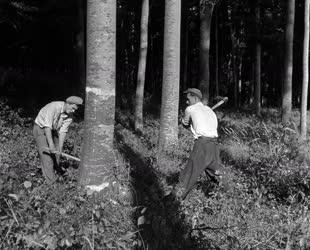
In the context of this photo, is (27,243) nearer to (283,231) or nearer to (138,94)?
(283,231)

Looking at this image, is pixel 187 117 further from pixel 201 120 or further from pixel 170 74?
pixel 170 74

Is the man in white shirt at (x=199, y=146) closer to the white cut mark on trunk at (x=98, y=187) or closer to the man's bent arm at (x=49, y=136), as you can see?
the white cut mark on trunk at (x=98, y=187)

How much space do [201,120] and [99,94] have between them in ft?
6.67

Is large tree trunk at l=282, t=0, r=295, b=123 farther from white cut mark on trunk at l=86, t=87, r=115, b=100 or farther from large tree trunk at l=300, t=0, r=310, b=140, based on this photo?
white cut mark on trunk at l=86, t=87, r=115, b=100

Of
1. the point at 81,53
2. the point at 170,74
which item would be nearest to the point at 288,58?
the point at 170,74

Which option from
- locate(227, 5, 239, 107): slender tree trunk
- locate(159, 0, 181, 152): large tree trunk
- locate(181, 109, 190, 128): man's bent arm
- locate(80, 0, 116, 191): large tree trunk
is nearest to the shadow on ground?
locate(80, 0, 116, 191): large tree trunk

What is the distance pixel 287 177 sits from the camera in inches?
321

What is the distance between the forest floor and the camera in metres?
4.66

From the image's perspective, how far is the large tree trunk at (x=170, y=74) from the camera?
1049 cm

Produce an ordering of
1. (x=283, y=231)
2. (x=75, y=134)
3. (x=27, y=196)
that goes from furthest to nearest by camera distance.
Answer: (x=75, y=134) < (x=283, y=231) < (x=27, y=196)

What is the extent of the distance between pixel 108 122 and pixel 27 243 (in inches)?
88.5

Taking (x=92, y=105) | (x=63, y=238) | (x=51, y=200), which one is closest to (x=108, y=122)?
(x=92, y=105)

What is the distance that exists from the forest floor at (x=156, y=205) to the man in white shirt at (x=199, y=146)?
1.00 ft

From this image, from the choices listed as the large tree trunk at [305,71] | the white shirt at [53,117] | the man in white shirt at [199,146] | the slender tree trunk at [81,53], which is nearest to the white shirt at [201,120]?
the man in white shirt at [199,146]
